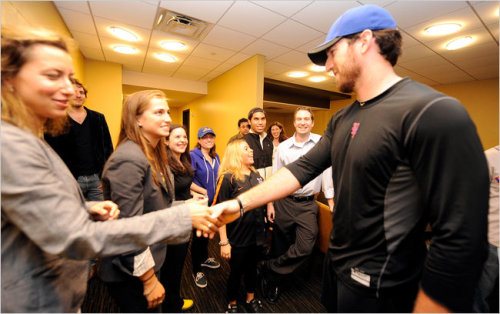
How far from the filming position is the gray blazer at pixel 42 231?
0.58 meters

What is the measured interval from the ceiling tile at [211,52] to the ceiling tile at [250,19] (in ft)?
3.23

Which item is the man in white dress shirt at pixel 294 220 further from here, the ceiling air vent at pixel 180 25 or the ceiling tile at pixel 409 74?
the ceiling tile at pixel 409 74

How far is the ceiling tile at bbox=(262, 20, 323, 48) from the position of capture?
10.9ft

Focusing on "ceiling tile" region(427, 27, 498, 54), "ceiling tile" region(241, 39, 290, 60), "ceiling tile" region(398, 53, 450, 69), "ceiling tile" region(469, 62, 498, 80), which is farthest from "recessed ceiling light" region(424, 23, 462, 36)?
"ceiling tile" region(469, 62, 498, 80)

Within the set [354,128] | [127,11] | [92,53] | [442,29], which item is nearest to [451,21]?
[442,29]

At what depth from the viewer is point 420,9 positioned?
279 cm

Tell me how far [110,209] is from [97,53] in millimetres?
5278

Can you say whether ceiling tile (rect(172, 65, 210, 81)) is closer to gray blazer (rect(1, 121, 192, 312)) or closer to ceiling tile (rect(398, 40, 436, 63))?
ceiling tile (rect(398, 40, 436, 63))

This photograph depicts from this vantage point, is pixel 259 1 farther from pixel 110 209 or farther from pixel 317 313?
pixel 317 313

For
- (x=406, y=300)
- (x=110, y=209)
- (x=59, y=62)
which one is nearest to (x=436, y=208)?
(x=406, y=300)

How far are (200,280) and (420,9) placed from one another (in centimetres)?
429

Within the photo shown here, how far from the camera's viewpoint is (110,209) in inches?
35.9

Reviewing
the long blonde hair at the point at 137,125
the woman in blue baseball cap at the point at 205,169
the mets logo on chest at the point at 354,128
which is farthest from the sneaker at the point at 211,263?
the mets logo on chest at the point at 354,128

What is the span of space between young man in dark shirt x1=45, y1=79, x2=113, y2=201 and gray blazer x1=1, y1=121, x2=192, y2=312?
2020 millimetres
